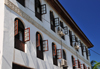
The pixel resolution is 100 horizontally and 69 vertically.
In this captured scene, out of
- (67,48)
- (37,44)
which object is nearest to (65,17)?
(67,48)

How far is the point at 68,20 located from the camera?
63.9 ft

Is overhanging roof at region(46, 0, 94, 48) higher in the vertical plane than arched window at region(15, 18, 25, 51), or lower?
higher

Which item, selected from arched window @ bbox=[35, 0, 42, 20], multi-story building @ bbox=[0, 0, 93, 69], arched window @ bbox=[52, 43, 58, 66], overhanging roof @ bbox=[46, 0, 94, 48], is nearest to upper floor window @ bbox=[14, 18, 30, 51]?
multi-story building @ bbox=[0, 0, 93, 69]

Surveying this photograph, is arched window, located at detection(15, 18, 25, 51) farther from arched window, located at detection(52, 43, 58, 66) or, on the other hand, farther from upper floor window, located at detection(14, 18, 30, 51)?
arched window, located at detection(52, 43, 58, 66)

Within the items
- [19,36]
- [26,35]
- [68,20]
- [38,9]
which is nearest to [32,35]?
[26,35]

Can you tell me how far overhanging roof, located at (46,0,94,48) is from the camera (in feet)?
53.6

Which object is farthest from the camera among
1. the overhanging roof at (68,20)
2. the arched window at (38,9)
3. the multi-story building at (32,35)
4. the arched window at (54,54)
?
the overhanging roof at (68,20)

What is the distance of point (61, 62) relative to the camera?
15.5m

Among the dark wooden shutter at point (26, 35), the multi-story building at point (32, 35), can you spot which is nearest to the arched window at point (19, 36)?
the multi-story building at point (32, 35)

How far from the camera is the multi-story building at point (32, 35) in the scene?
942 centimetres

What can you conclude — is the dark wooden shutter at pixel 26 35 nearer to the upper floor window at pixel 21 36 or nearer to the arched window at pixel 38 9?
the upper floor window at pixel 21 36

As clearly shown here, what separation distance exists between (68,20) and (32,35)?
27.3ft

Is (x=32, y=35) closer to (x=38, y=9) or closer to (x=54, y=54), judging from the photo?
(x=38, y=9)

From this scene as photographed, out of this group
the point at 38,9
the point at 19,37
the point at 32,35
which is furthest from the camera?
the point at 38,9
